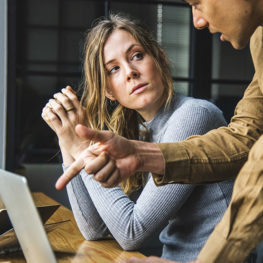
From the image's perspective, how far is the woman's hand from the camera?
156 centimetres

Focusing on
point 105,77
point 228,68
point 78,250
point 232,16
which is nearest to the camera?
point 232,16

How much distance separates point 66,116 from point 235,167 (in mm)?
614

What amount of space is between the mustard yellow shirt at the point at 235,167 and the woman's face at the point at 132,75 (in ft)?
1.46

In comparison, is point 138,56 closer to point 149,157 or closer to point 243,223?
point 149,157

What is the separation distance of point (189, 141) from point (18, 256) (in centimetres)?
54

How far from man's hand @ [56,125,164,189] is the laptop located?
0.14m

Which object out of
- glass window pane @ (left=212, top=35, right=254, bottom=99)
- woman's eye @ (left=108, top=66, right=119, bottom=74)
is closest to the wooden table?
woman's eye @ (left=108, top=66, right=119, bottom=74)

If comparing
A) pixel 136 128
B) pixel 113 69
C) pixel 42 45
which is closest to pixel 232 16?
pixel 113 69

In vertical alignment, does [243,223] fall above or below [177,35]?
below

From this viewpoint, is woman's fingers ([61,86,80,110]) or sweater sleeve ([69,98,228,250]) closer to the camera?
sweater sleeve ([69,98,228,250])

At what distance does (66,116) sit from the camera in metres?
1.57

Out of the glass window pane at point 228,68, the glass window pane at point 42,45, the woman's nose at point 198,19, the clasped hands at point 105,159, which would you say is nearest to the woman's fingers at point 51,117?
the clasped hands at point 105,159

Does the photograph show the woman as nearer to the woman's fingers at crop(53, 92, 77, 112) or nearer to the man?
the woman's fingers at crop(53, 92, 77, 112)

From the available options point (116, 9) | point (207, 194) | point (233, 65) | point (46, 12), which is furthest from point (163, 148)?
point (233, 65)
